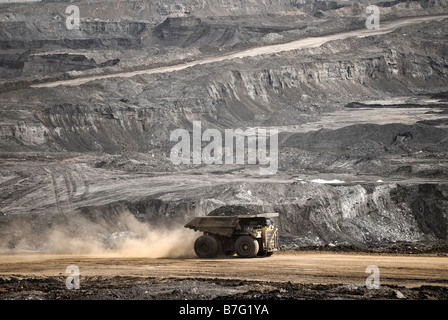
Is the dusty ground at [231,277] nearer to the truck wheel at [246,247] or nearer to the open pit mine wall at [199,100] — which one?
the truck wheel at [246,247]

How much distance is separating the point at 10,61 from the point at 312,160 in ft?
196

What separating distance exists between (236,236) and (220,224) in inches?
22.7

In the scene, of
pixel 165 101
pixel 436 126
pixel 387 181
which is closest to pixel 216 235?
pixel 387 181

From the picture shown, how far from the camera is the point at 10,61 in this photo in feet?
305

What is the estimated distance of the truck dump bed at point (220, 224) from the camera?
21.4 m

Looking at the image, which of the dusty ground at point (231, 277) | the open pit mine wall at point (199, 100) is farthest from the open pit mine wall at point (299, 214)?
the open pit mine wall at point (199, 100)

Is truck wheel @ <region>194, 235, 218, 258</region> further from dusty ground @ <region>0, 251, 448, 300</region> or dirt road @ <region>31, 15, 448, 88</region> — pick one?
dirt road @ <region>31, 15, 448, 88</region>

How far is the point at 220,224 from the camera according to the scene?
2164 centimetres

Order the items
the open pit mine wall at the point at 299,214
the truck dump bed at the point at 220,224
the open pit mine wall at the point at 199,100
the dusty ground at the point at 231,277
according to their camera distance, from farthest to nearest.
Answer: the open pit mine wall at the point at 199,100, the open pit mine wall at the point at 299,214, the truck dump bed at the point at 220,224, the dusty ground at the point at 231,277

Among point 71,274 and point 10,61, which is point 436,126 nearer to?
point 71,274

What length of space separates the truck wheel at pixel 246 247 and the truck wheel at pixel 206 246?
709 millimetres

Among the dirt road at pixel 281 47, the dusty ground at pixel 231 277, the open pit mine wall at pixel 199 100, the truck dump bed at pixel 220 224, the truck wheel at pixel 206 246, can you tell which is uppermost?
the dirt road at pixel 281 47

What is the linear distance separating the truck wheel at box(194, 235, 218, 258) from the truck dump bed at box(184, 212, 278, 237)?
0.23 m

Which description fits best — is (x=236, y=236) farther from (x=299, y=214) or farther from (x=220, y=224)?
(x=299, y=214)
